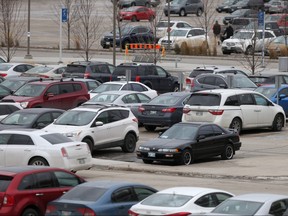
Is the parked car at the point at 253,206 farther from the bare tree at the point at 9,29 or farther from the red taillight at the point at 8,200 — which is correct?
the bare tree at the point at 9,29

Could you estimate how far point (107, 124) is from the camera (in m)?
30.8

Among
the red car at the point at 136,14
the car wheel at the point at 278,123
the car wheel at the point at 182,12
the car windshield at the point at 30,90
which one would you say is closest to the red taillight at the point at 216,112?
the car wheel at the point at 278,123

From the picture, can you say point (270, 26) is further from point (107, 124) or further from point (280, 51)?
point (107, 124)

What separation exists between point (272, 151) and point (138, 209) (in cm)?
1587

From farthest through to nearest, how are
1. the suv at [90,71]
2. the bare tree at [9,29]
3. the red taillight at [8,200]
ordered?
the bare tree at [9,29]
the suv at [90,71]
the red taillight at [8,200]

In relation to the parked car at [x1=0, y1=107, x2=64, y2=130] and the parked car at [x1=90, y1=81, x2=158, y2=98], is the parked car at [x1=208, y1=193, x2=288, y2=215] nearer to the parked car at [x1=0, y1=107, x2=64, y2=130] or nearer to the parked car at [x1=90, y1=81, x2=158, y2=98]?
the parked car at [x1=0, y1=107, x2=64, y2=130]

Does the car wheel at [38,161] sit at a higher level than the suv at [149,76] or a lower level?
higher

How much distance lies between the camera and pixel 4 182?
18.7m

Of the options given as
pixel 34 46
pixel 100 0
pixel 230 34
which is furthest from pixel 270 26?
pixel 100 0

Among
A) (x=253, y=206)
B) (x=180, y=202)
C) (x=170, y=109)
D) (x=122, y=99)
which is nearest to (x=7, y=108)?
(x=122, y=99)

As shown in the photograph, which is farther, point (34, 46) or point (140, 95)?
point (34, 46)

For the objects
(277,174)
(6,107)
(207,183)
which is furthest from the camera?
(6,107)

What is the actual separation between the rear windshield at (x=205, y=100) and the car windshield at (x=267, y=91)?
5.50 meters

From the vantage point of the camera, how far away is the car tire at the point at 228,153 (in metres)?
30.3
